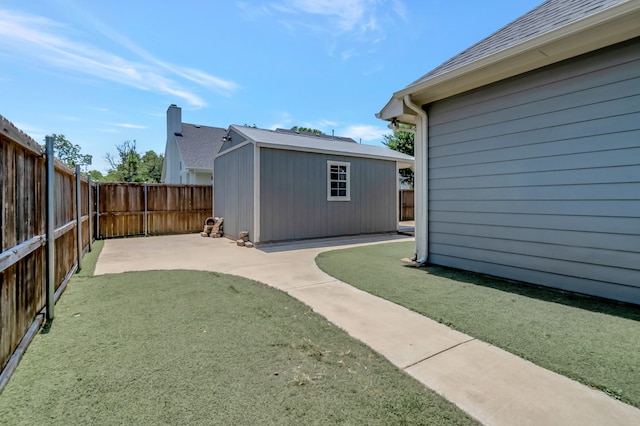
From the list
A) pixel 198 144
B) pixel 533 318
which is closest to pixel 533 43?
pixel 533 318

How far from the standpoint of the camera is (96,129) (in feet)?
85.8

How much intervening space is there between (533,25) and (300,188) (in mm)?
5851

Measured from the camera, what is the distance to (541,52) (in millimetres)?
3744

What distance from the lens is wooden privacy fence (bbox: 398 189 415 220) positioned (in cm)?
1556

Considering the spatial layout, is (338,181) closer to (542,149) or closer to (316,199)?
(316,199)

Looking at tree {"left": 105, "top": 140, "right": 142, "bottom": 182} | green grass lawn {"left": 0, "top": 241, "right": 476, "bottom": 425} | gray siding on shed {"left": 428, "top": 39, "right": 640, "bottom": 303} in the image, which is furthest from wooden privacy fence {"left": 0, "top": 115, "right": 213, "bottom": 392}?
tree {"left": 105, "top": 140, "right": 142, "bottom": 182}

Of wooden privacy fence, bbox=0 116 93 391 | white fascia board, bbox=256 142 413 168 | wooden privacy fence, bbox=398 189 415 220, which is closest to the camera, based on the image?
wooden privacy fence, bbox=0 116 93 391

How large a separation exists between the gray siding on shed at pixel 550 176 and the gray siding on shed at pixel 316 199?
Result: 4.02 m

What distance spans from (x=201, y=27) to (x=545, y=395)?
844 centimetres

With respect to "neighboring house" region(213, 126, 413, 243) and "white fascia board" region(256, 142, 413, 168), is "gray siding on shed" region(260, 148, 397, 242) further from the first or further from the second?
"white fascia board" region(256, 142, 413, 168)

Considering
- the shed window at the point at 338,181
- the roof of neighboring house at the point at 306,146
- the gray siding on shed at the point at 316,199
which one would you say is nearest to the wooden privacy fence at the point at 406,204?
the roof of neighboring house at the point at 306,146

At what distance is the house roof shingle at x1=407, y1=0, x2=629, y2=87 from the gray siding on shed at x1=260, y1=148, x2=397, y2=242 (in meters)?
4.15

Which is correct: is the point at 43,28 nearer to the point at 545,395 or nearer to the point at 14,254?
the point at 14,254

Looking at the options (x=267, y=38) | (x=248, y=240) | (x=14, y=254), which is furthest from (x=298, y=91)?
(x=14, y=254)
